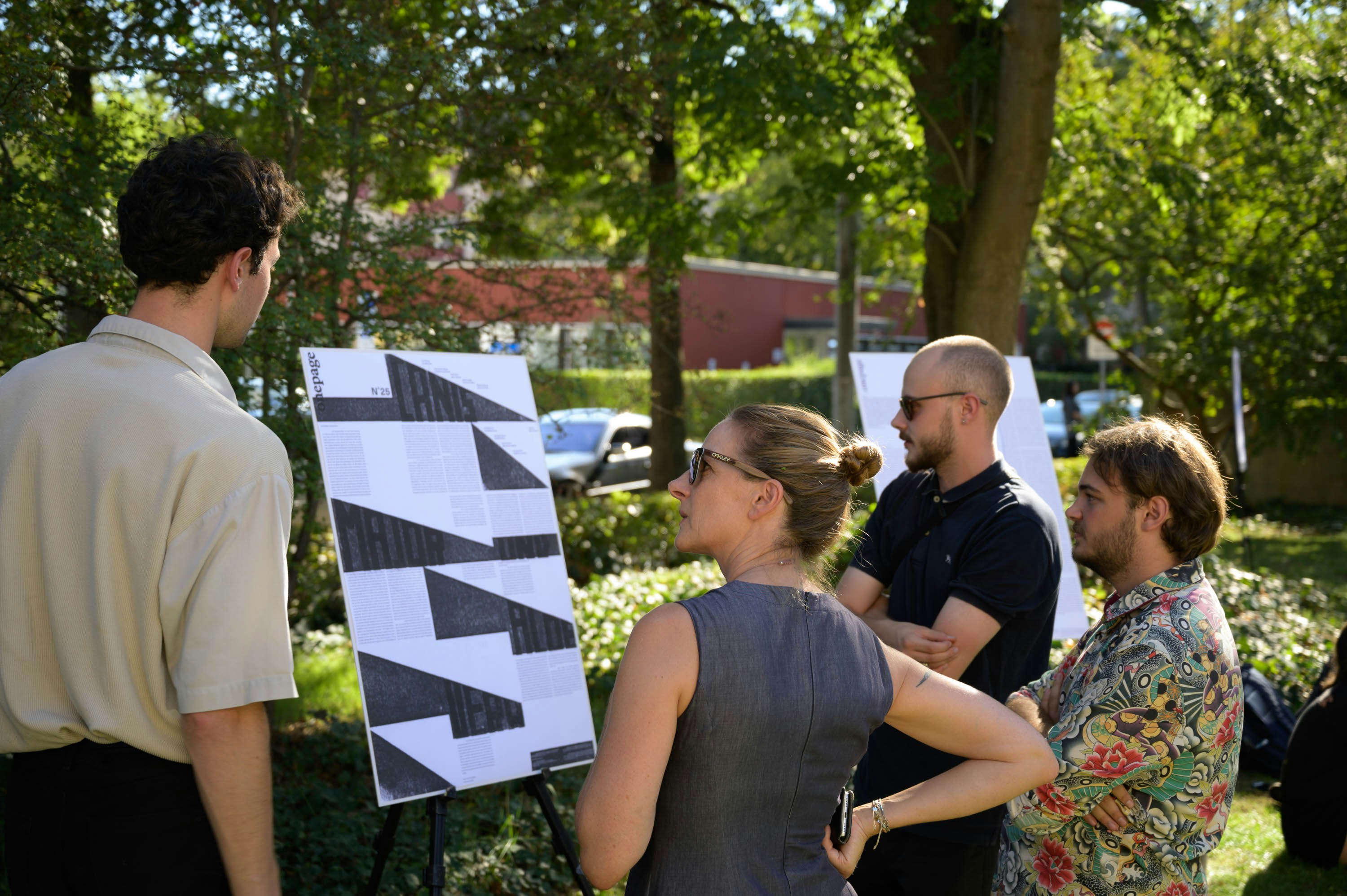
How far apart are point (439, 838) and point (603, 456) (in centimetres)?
1212

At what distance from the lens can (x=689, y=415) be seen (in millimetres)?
7793

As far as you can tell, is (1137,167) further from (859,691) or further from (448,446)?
(859,691)

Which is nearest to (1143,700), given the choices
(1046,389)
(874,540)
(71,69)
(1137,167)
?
(874,540)

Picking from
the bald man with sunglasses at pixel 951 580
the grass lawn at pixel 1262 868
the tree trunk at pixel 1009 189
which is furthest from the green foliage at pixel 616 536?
the bald man with sunglasses at pixel 951 580

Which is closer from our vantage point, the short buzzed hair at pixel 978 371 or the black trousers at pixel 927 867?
the black trousers at pixel 927 867

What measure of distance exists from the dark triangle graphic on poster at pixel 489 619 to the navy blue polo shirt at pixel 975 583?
3.37 feet

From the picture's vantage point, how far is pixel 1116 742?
6.94 feet

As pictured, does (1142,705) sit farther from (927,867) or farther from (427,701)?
(427,701)

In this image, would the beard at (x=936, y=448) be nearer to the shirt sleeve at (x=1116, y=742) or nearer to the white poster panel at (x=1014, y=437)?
the shirt sleeve at (x=1116, y=742)

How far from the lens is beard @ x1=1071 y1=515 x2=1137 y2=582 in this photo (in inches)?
92.0

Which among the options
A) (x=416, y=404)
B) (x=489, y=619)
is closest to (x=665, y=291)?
(x=416, y=404)

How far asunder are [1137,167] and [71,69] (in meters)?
9.36

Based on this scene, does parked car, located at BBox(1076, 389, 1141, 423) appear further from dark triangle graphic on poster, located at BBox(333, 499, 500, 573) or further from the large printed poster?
dark triangle graphic on poster, located at BBox(333, 499, 500, 573)

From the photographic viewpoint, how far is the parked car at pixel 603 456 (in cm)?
1420
